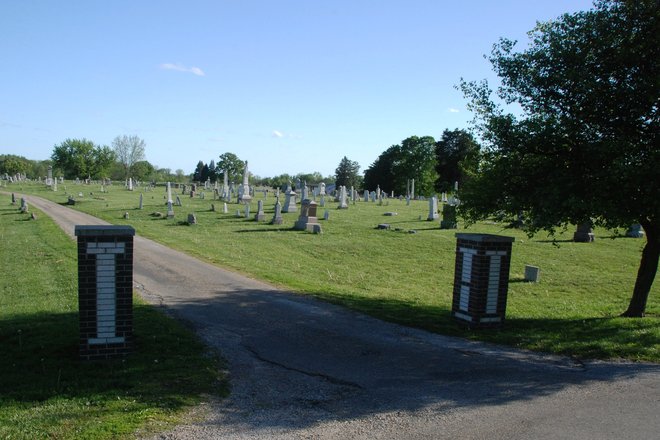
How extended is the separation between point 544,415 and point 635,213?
188 inches

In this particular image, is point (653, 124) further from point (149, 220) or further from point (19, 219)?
point (19, 219)

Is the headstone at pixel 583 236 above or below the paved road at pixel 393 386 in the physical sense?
above

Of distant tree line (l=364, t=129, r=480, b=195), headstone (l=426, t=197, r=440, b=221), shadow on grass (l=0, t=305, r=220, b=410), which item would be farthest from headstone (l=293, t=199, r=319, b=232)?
distant tree line (l=364, t=129, r=480, b=195)

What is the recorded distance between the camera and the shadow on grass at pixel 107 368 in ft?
17.5

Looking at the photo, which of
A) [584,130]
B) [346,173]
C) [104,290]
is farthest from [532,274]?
[346,173]

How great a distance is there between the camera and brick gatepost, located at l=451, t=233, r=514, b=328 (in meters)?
8.59

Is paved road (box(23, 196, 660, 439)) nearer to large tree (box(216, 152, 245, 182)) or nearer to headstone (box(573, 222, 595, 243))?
headstone (box(573, 222, 595, 243))

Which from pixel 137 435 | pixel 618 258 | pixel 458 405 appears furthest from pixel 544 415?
pixel 618 258

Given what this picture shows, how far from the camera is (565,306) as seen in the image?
11.6 m

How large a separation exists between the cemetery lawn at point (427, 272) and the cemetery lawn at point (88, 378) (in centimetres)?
393

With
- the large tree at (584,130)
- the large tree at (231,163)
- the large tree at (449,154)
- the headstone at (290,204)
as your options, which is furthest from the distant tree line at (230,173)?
the large tree at (584,130)

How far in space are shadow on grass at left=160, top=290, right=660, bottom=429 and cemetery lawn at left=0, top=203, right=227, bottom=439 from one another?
0.49 m

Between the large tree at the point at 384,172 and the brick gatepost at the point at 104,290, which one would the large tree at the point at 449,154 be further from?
the brick gatepost at the point at 104,290

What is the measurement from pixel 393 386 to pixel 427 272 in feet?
34.2
